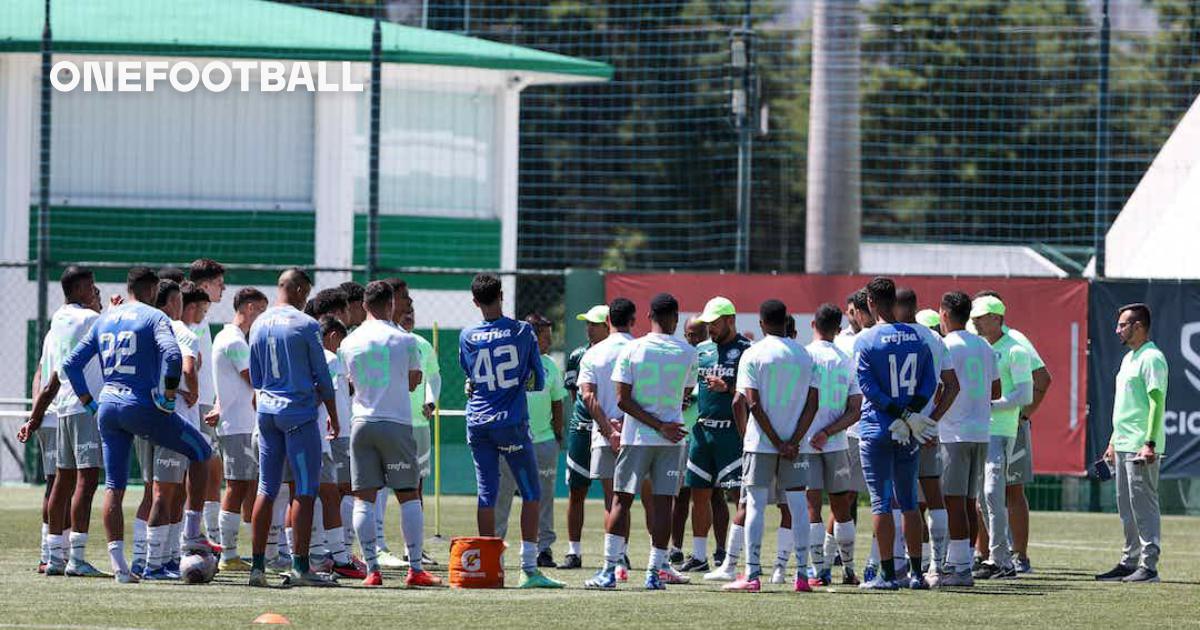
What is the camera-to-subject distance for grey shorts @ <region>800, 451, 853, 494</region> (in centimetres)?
1472

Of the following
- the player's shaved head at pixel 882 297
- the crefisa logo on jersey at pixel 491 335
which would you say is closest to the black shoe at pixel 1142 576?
the player's shaved head at pixel 882 297

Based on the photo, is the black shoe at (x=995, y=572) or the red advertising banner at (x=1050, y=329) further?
the red advertising banner at (x=1050, y=329)

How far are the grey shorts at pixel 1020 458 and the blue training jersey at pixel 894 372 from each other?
7.63ft

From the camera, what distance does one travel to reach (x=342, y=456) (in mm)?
15609

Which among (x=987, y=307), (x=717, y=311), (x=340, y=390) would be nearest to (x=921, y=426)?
(x=987, y=307)

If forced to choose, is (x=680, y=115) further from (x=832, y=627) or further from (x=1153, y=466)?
(x=832, y=627)

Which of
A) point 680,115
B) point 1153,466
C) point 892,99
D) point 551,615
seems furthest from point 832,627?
point 892,99

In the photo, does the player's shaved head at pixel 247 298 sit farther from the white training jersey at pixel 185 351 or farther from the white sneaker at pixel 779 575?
the white sneaker at pixel 779 575

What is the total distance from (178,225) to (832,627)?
18.2 meters

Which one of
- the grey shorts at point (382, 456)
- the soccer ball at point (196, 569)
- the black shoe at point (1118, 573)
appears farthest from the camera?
the black shoe at point (1118, 573)

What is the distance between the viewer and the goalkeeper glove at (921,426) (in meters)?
14.4

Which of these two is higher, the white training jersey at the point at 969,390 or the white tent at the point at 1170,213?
the white tent at the point at 1170,213

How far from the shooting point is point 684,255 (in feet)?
137

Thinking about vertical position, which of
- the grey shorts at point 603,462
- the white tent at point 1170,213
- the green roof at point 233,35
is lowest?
the grey shorts at point 603,462
